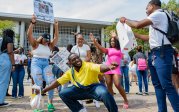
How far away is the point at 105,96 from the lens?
13.4ft

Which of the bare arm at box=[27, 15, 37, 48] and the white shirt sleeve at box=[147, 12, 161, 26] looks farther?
the bare arm at box=[27, 15, 37, 48]

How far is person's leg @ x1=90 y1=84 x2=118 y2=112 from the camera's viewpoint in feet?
13.4

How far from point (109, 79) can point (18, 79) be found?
343cm

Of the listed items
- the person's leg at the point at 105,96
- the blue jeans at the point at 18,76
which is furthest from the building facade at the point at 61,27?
the person's leg at the point at 105,96

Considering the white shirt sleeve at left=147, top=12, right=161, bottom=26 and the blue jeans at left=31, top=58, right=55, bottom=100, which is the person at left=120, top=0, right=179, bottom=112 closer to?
the white shirt sleeve at left=147, top=12, right=161, bottom=26

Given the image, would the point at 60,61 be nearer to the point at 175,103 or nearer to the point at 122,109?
the point at 122,109

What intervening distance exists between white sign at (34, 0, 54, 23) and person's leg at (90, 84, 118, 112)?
2.62 metres

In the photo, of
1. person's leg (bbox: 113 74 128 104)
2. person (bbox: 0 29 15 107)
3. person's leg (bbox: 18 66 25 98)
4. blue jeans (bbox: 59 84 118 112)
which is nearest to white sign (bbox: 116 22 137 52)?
blue jeans (bbox: 59 84 118 112)

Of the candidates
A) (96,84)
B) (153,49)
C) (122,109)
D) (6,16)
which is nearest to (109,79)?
(122,109)

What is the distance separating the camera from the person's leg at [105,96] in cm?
407

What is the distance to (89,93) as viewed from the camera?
4438 mm

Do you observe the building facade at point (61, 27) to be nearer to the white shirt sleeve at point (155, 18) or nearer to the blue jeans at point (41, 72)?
the blue jeans at point (41, 72)

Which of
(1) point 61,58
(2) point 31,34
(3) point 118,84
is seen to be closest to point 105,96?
(3) point 118,84

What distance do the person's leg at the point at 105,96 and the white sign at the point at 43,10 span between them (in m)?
2.62
